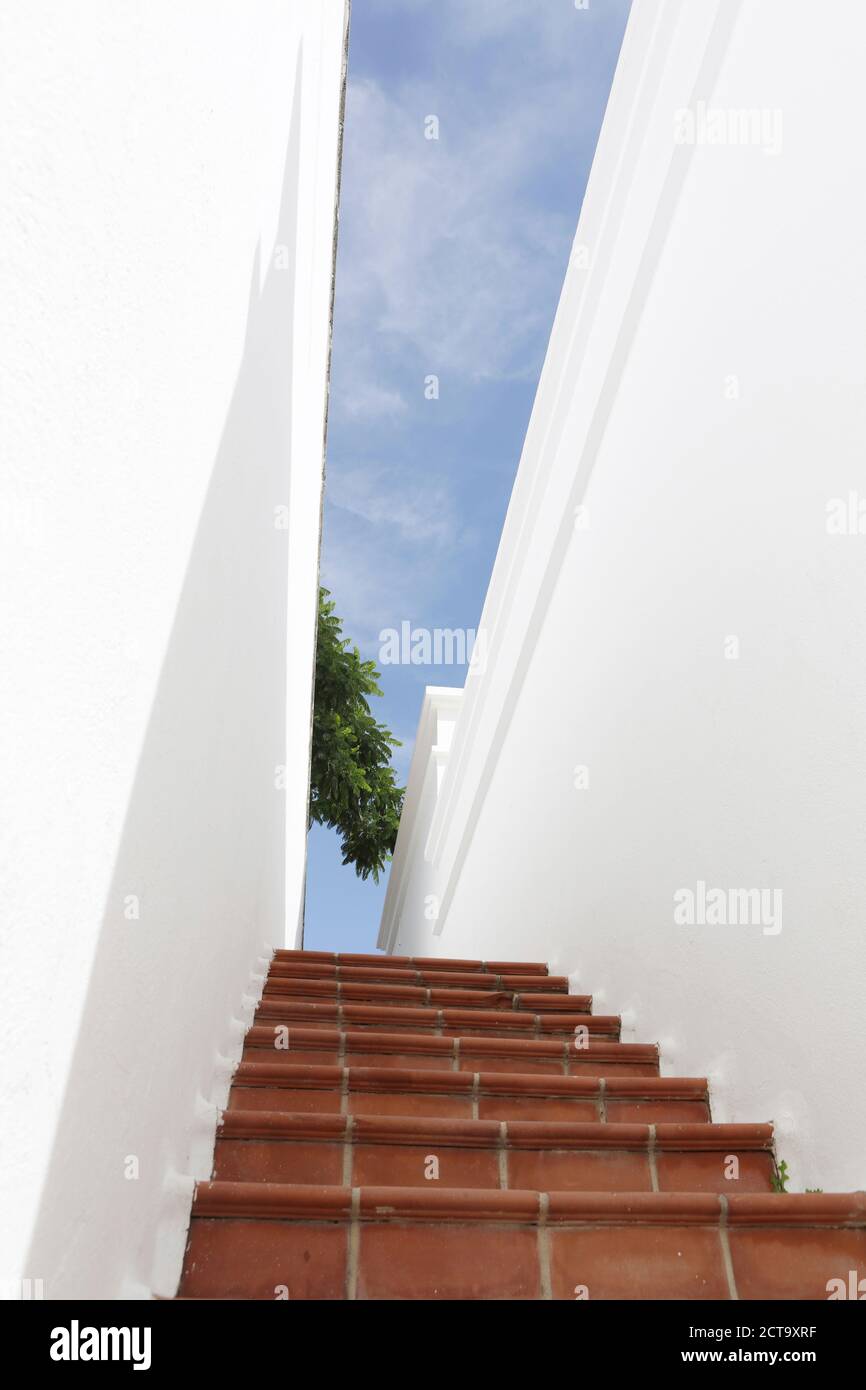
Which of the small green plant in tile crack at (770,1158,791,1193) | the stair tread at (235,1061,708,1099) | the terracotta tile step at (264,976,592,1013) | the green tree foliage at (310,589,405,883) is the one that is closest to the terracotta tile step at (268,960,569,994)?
the terracotta tile step at (264,976,592,1013)

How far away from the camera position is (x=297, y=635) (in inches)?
196

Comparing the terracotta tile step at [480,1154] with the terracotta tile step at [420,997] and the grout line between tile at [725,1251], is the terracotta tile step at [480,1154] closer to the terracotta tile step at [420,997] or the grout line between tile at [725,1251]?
the grout line between tile at [725,1251]

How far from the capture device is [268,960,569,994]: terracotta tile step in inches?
134

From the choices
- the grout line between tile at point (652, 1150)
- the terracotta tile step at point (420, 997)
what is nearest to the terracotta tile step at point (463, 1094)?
the grout line between tile at point (652, 1150)

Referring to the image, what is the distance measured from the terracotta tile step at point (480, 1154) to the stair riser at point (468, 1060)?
1.54 ft

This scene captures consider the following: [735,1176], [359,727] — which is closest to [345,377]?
[359,727]

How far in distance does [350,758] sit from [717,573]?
22.4 feet

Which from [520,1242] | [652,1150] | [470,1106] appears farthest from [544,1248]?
[470,1106]

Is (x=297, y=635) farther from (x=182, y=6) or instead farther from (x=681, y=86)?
(x=182, y=6)

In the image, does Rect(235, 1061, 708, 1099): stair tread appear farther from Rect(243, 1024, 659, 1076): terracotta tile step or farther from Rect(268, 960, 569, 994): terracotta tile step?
Rect(268, 960, 569, 994): terracotta tile step

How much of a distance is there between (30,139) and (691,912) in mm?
2164

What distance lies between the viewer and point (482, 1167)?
1888mm

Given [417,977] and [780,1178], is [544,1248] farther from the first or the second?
[417,977]

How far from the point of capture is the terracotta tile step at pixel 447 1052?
2.44m
